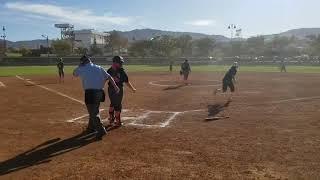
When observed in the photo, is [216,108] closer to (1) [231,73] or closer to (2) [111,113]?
(1) [231,73]

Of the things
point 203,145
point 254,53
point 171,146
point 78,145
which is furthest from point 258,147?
point 254,53

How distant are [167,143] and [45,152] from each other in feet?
8.02

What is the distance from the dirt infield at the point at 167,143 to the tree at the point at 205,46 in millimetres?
109378

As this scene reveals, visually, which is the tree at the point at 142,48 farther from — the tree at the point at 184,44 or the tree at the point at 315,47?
the tree at the point at 315,47

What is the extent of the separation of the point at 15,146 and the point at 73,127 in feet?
8.25

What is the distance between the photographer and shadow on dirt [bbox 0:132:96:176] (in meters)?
8.04

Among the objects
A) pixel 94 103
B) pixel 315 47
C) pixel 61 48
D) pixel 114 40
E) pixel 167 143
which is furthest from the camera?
pixel 114 40

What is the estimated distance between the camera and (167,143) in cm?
986

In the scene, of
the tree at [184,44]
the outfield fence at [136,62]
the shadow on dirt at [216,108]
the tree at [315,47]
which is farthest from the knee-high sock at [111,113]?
the tree at [184,44]

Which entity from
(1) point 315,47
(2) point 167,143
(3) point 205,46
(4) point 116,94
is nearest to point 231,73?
(4) point 116,94

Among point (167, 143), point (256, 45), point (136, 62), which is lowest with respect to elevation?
point (136, 62)

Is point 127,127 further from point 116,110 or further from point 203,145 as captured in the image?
point 203,145

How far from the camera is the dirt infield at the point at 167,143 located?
7668mm

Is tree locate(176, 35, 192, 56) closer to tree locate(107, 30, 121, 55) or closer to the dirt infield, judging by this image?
tree locate(107, 30, 121, 55)
